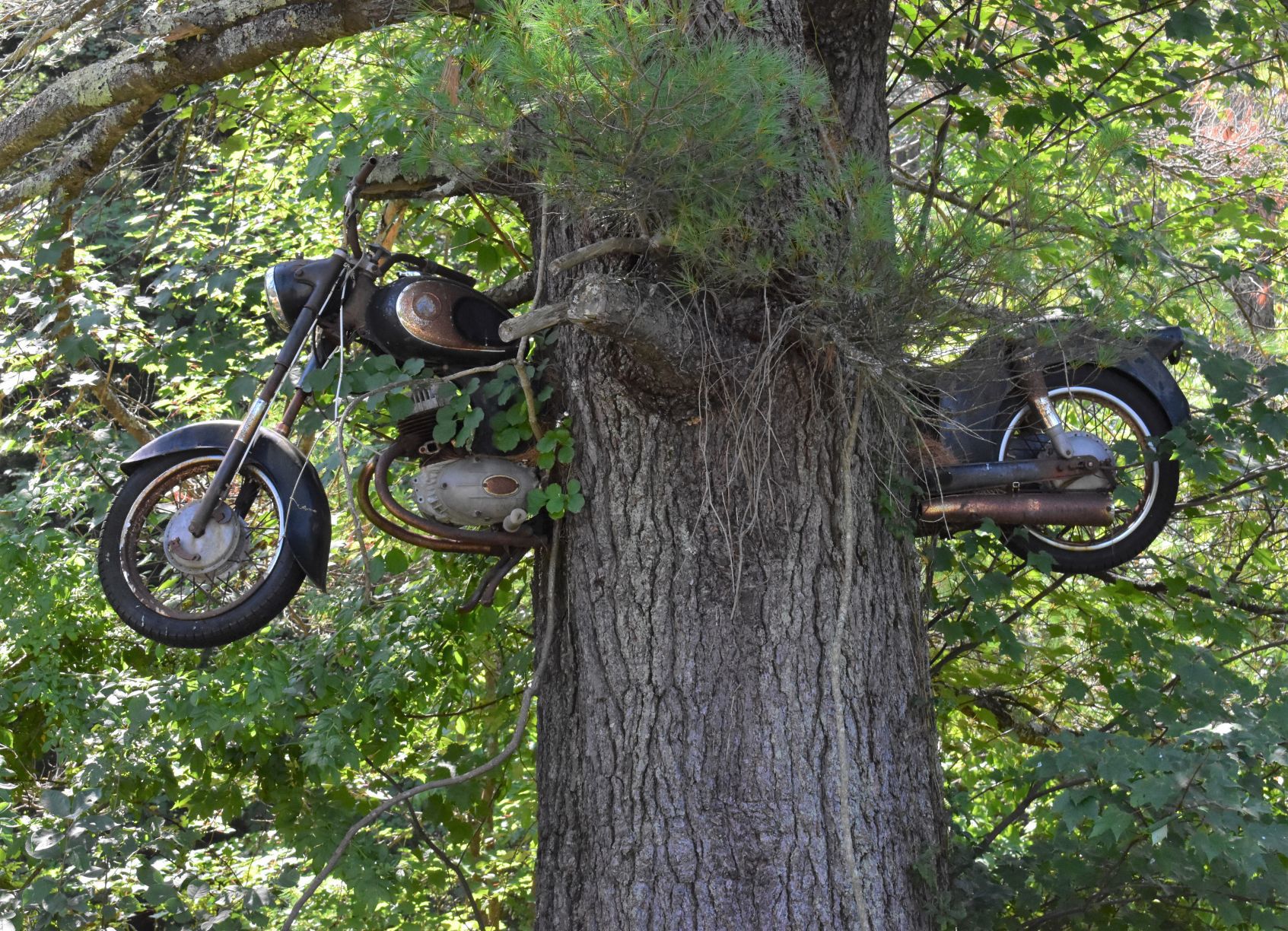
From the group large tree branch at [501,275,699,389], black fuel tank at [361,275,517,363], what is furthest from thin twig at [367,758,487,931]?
large tree branch at [501,275,699,389]

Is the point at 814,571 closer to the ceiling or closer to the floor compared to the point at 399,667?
closer to the floor

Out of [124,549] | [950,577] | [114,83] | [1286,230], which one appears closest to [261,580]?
[124,549]

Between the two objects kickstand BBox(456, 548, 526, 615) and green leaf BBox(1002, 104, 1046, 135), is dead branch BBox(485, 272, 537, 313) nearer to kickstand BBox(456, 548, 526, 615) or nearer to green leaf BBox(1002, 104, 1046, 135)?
kickstand BBox(456, 548, 526, 615)

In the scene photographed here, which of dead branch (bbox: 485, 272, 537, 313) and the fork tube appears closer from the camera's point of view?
the fork tube

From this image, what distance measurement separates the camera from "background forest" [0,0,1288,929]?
8.29ft

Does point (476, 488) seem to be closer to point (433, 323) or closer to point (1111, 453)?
point (433, 323)

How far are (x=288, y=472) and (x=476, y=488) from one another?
0.55m

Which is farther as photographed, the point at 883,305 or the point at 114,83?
the point at 114,83

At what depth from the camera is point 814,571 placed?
2.80 metres

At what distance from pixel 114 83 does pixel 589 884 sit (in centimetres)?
240

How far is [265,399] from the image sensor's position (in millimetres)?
3229

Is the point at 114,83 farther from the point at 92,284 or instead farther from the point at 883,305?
the point at 883,305

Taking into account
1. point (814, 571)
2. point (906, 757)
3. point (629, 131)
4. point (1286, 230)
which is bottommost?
point (906, 757)

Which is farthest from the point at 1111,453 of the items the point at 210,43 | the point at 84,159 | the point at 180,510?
the point at 84,159
